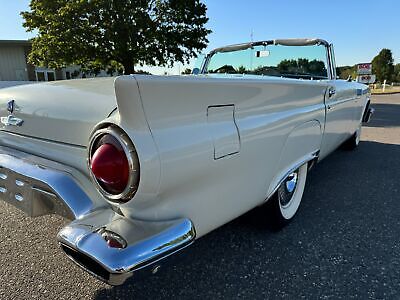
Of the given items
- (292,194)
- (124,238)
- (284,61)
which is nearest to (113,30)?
(284,61)

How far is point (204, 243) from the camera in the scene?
2.43 m

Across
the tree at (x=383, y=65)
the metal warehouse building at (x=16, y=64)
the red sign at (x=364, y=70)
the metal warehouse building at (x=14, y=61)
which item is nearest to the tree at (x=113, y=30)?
the metal warehouse building at (x=16, y=64)

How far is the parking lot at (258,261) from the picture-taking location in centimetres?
191

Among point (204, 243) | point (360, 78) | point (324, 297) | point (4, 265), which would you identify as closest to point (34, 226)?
point (4, 265)

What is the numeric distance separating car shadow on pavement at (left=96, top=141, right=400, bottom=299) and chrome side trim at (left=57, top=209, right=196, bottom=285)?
102mm

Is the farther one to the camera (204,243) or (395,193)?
(395,193)

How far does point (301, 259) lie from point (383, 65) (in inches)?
2522

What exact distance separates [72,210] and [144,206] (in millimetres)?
372

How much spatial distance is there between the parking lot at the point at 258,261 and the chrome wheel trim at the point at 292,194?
0.12 metres

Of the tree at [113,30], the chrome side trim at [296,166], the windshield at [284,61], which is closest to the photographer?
the chrome side trim at [296,166]

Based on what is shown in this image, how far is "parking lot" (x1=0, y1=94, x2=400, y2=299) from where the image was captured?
191 centimetres

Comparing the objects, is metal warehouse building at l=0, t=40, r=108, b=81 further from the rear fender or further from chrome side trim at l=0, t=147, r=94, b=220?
chrome side trim at l=0, t=147, r=94, b=220

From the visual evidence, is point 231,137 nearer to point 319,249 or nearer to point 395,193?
point 319,249

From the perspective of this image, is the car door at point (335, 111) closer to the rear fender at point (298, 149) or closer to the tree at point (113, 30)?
the rear fender at point (298, 149)
